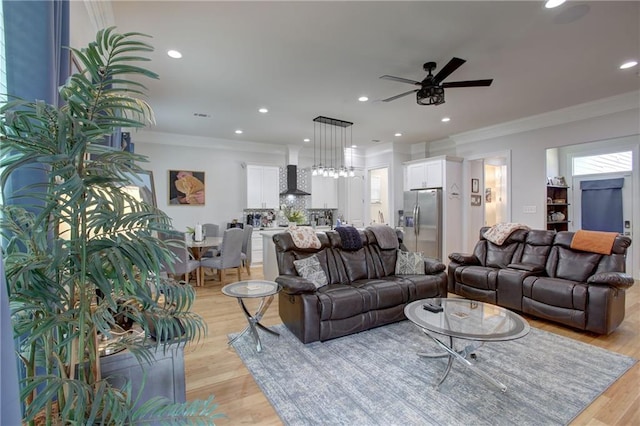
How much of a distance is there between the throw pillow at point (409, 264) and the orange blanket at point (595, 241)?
73.3 inches

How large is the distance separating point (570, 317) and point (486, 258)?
51.4 inches

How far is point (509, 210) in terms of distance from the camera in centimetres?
611

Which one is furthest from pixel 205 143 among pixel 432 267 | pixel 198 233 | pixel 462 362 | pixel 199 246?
pixel 462 362

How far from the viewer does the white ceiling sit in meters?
2.54

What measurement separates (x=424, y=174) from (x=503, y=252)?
3218mm

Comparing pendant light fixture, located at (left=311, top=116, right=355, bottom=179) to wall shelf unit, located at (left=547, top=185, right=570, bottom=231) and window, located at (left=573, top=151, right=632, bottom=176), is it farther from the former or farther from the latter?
window, located at (left=573, top=151, right=632, bottom=176)

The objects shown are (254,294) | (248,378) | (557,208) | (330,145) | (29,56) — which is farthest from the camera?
(330,145)

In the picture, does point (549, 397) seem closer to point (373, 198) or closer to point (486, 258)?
point (486, 258)

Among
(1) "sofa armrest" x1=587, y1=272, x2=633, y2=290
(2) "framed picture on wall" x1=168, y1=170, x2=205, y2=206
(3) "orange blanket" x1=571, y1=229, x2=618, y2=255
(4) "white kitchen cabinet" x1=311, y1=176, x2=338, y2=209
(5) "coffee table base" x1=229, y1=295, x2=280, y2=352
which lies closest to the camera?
(5) "coffee table base" x1=229, y1=295, x2=280, y2=352

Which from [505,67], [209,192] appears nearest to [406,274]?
[505,67]

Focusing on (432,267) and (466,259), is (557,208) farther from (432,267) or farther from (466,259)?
(432,267)

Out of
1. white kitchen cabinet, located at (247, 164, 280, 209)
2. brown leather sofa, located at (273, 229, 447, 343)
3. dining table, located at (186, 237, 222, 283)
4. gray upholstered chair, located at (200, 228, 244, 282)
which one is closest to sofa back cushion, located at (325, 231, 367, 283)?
brown leather sofa, located at (273, 229, 447, 343)

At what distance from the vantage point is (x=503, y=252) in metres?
4.38

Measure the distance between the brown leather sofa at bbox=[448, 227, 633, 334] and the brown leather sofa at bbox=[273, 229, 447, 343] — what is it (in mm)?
668
